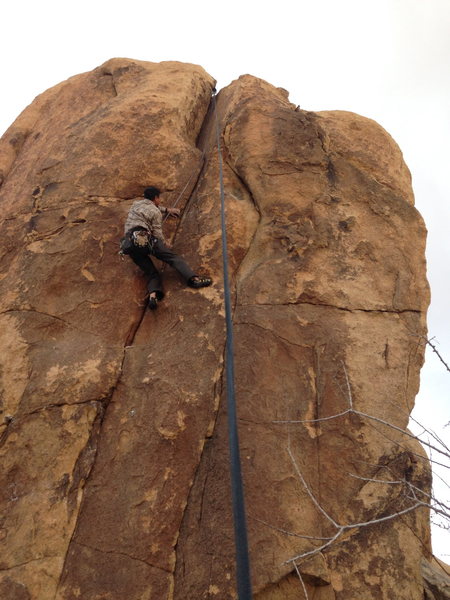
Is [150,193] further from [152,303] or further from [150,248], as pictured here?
[152,303]

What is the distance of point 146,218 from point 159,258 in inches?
17.6

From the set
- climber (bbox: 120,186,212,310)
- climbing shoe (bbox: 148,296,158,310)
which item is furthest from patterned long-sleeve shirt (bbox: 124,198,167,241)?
climbing shoe (bbox: 148,296,158,310)

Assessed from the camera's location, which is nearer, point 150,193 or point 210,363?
point 210,363

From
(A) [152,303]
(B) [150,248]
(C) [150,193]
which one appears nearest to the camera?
(A) [152,303]

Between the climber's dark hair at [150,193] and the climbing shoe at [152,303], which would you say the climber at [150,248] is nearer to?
the climbing shoe at [152,303]

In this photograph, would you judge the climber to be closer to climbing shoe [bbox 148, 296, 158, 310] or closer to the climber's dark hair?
climbing shoe [bbox 148, 296, 158, 310]

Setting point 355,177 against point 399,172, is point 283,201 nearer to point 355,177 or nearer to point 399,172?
point 355,177

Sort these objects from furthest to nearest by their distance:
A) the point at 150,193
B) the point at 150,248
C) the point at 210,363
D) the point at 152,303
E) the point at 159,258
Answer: the point at 150,193, the point at 159,258, the point at 150,248, the point at 152,303, the point at 210,363

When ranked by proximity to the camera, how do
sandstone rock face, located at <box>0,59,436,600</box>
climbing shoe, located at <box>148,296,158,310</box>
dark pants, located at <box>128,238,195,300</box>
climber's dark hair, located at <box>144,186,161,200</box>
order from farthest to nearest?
climber's dark hair, located at <box>144,186,161,200</box> → dark pants, located at <box>128,238,195,300</box> → climbing shoe, located at <box>148,296,158,310</box> → sandstone rock face, located at <box>0,59,436,600</box>

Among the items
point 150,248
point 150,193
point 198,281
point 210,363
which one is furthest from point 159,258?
point 210,363

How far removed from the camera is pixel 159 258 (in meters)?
5.04

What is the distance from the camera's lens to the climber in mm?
4836

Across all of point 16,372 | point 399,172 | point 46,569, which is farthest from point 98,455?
point 399,172

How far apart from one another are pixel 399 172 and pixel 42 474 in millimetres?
5303
